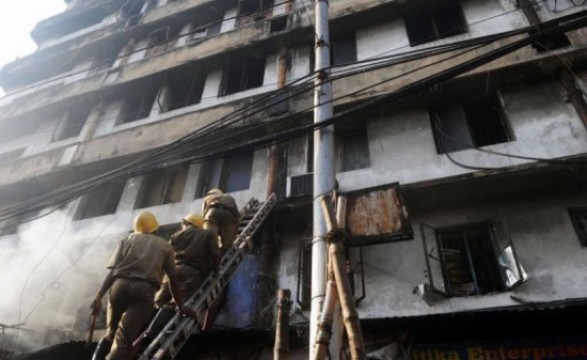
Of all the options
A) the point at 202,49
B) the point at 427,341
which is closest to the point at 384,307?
the point at 427,341

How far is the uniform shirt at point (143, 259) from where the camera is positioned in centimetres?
483

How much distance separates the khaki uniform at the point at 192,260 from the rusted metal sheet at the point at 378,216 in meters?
2.27

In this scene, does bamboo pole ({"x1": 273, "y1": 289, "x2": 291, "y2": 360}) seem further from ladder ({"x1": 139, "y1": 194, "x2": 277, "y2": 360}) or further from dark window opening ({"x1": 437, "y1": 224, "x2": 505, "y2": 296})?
dark window opening ({"x1": 437, "y1": 224, "x2": 505, "y2": 296})

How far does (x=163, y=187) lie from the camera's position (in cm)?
1174

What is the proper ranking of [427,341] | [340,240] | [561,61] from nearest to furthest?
[340,240] → [427,341] → [561,61]

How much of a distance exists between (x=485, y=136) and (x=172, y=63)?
36.1ft

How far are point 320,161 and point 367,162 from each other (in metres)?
5.18

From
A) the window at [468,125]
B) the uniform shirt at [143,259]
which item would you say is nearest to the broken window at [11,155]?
the uniform shirt at [143,259]

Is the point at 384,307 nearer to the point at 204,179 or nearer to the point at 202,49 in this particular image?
the point at 204,179

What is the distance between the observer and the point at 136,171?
23.5 feet

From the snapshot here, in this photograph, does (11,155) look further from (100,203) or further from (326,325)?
(326,325)

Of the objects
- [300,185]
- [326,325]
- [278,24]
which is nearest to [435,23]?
[278,24]

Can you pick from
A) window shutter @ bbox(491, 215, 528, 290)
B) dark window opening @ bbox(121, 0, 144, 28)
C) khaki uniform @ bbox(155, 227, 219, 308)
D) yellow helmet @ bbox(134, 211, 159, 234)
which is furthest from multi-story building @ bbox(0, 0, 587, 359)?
dark window opening @ bbox(121, 0, 144, 28)

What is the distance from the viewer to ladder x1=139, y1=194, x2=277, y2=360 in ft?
14.8
